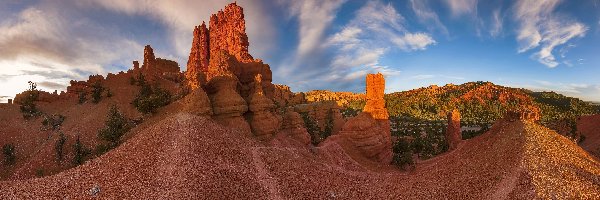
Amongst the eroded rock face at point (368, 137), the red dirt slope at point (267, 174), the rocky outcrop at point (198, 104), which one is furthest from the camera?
the eroded rock face at point (368, 137)

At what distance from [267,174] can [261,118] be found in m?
10.8

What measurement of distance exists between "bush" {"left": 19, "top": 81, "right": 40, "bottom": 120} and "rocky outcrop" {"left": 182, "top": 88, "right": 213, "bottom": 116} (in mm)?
37384

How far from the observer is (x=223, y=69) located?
3481 cm

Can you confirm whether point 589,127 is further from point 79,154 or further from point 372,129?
point 79,154

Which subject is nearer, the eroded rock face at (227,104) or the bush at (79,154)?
the eroded rock face at (227,104)

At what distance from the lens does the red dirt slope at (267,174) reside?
19.2 metres

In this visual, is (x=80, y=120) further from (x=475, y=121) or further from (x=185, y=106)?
(x=475, y=121)

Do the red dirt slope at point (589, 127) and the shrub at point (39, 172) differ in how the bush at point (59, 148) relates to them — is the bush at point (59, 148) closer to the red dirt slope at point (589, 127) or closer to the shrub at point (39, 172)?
the shrub at point (39, 172)

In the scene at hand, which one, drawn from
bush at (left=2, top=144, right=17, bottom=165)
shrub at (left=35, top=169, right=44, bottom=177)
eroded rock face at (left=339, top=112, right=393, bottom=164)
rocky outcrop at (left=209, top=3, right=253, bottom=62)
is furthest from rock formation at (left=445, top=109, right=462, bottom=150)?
bush at (left=2, top=144, right=17, bottom=165)

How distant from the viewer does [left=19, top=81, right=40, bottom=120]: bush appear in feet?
166

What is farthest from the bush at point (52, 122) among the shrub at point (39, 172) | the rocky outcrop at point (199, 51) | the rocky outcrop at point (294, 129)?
the rocky outcrop at point (294, 129)

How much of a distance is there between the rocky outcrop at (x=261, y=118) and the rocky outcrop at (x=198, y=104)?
17.5 ft

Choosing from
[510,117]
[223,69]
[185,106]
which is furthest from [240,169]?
[510,117]

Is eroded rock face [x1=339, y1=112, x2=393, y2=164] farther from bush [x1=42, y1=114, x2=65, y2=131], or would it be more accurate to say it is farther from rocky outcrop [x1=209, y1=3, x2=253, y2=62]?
bush [x1=42, y1=114, x2=65, y2=131]
